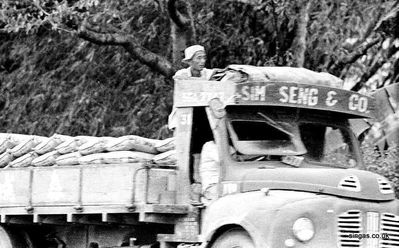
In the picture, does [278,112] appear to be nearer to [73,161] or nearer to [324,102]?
[324,102]

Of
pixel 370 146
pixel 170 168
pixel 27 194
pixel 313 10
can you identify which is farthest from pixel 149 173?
pixel 313 10

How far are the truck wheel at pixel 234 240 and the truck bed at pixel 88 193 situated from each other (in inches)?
30.9

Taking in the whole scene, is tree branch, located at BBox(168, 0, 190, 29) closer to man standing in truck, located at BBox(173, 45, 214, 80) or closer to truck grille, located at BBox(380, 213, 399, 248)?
man standing in truck, located at BBox(173, 45, 214, 80)

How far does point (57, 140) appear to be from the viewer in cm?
1184

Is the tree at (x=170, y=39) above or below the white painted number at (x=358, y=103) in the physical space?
above

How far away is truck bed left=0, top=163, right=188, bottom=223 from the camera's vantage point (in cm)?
1041

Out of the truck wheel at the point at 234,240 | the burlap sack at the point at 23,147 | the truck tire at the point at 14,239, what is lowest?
the truck wheel at the point at 234,240

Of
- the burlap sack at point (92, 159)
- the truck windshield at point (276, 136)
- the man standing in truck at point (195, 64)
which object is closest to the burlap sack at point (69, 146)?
the burlap sack at point (92, 159)

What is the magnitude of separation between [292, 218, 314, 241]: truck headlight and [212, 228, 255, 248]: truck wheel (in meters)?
0.41

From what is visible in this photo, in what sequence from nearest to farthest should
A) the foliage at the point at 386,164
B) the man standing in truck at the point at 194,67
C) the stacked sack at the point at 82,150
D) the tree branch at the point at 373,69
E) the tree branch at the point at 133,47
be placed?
the stacked sack at the point at 82,150
the man standing in truck at the point at 194,67
the foliage at the point at 386,164
the tree branch at the point at 133,47
the tree branch at the point at 373,69

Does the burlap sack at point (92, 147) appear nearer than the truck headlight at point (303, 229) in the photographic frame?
No

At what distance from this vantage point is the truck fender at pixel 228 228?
9266mm

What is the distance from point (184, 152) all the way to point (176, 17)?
6.45 metres

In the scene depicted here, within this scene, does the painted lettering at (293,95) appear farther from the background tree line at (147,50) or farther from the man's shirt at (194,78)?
the background tree line at (147,50)
